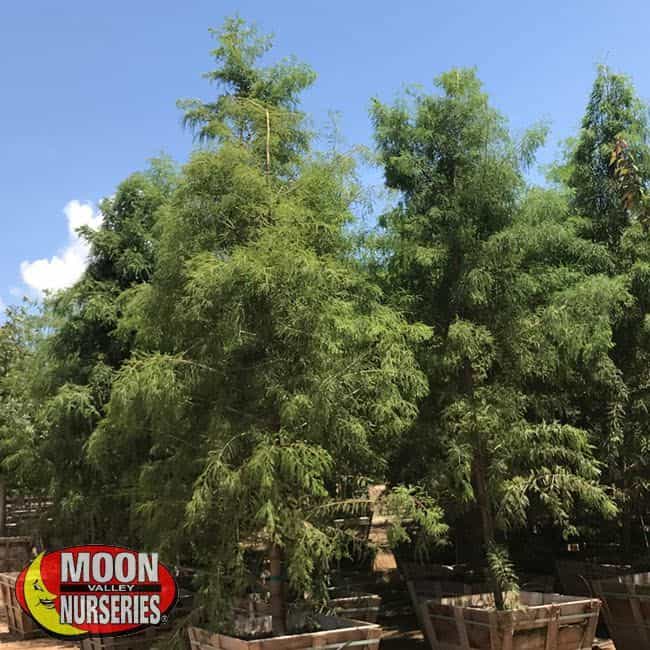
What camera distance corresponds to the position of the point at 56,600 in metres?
6.54

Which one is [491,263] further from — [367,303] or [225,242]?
[225,242]

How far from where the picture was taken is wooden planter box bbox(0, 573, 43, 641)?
8.06 meters

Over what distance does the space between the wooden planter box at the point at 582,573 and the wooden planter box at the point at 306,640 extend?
134 inches

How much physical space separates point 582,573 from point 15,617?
19.8ft

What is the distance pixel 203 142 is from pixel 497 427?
318cm

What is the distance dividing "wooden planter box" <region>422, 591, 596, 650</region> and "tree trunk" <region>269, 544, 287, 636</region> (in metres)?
1.47

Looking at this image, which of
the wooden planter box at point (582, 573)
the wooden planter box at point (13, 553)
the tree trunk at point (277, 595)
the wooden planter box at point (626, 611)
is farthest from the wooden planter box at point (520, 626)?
the wooden planter box at point (13, 553)

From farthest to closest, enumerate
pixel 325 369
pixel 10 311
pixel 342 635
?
pixel 10 311 → pixel 325 369 → pixel 342 635

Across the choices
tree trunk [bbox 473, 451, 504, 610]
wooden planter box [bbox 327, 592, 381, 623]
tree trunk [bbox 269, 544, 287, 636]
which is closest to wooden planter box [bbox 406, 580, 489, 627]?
wooden planter box [bbox 327, 592, 381, 623]

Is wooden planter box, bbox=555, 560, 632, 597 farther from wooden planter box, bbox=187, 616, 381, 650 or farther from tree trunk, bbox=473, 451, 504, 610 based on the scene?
wooden planter box, bbox=187, 616, 381, 650

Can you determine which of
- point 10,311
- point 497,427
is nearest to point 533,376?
point 497,427

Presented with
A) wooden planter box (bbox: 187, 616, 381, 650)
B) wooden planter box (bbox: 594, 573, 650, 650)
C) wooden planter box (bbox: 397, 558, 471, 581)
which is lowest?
wooden planter box (bbox: 594, 573, 650, 650)

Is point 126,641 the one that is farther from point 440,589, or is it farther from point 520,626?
point 520,626

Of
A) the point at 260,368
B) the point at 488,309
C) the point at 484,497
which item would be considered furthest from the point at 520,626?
the point at 260,368
